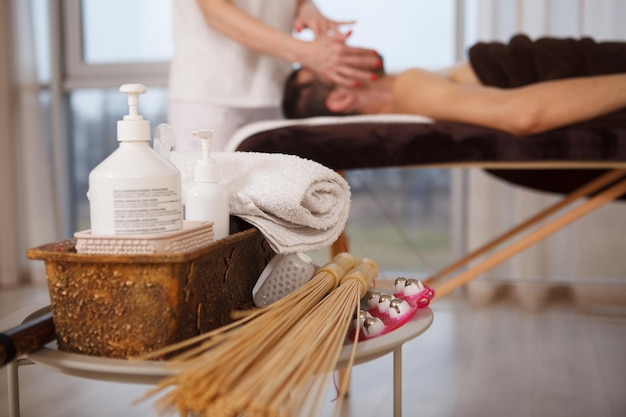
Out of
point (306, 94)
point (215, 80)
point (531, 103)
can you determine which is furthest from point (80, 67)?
point (531, 103)

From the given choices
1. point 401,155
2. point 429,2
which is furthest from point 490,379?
point 429,2

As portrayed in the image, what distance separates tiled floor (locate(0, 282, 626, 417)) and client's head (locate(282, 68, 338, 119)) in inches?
26.6

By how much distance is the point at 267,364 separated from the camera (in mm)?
487

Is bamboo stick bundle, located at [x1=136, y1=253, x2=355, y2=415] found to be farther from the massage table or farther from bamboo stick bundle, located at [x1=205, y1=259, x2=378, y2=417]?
the massage table

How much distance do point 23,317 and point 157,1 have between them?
96.8 inches

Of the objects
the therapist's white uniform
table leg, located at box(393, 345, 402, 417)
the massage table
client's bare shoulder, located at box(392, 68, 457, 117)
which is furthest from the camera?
the therapist's white uniform

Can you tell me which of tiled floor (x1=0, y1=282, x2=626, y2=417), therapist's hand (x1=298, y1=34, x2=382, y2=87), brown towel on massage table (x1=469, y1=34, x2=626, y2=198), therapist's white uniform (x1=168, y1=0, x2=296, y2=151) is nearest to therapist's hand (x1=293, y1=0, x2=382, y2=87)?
therapist's hand (x1=298, y1=34, x2=382, y2=87)

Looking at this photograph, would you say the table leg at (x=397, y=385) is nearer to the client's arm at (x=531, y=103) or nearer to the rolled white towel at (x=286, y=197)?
the rolled white towel at (x=286, y=197)

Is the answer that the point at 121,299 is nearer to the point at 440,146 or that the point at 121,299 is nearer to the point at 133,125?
the point at 133,125

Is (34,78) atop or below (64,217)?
atop

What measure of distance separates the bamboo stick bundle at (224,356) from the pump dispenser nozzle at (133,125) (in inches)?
7.2

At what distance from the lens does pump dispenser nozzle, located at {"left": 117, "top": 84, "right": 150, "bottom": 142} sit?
22.7 inches

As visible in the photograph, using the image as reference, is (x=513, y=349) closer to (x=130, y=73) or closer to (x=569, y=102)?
(x=569, y=102)

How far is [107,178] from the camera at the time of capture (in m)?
0.55
